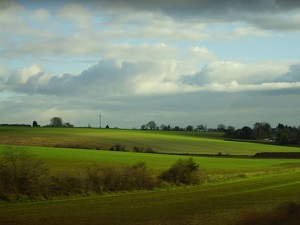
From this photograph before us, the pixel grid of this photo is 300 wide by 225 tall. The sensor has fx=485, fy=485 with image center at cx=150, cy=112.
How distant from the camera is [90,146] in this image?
311 feet

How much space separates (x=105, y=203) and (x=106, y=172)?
8.49m

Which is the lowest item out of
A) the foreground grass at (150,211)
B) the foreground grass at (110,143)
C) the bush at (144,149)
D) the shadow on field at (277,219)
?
the foreground grass at (150,211)

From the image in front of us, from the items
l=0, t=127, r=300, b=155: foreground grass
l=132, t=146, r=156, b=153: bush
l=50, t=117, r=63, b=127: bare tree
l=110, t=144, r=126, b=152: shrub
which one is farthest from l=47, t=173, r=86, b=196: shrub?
l=50, t=117, r=63, b=127: bare tree

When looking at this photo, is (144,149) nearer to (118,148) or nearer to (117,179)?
(118,148)

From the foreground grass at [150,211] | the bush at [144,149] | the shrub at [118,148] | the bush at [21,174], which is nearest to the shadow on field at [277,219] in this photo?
the foreground grass at [150,211]

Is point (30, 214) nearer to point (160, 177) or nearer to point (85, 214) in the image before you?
point (85, 214)

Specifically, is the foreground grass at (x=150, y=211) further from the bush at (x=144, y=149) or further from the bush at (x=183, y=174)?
the bush at (x=144, y=149)

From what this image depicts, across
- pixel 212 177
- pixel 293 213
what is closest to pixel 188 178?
pixel 212 177

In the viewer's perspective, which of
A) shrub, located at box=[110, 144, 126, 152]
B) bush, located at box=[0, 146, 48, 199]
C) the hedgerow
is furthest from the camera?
shrub, located at box=[110, 144, 126, 152]

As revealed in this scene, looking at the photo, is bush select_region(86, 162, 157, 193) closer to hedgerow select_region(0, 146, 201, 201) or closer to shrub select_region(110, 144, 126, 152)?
hedgerow select_region(0, 146, 201, 201)

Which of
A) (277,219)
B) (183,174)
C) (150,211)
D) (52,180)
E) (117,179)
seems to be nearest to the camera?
(277,219)

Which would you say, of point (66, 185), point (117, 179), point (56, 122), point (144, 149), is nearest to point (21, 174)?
point (66, 185)

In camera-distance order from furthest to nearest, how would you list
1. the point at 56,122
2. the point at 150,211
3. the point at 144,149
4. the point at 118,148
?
the point at 56,122 → the point at 144,149 → the point at 118,148 → the point at 150,211

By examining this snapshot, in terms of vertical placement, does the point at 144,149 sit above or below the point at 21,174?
above
